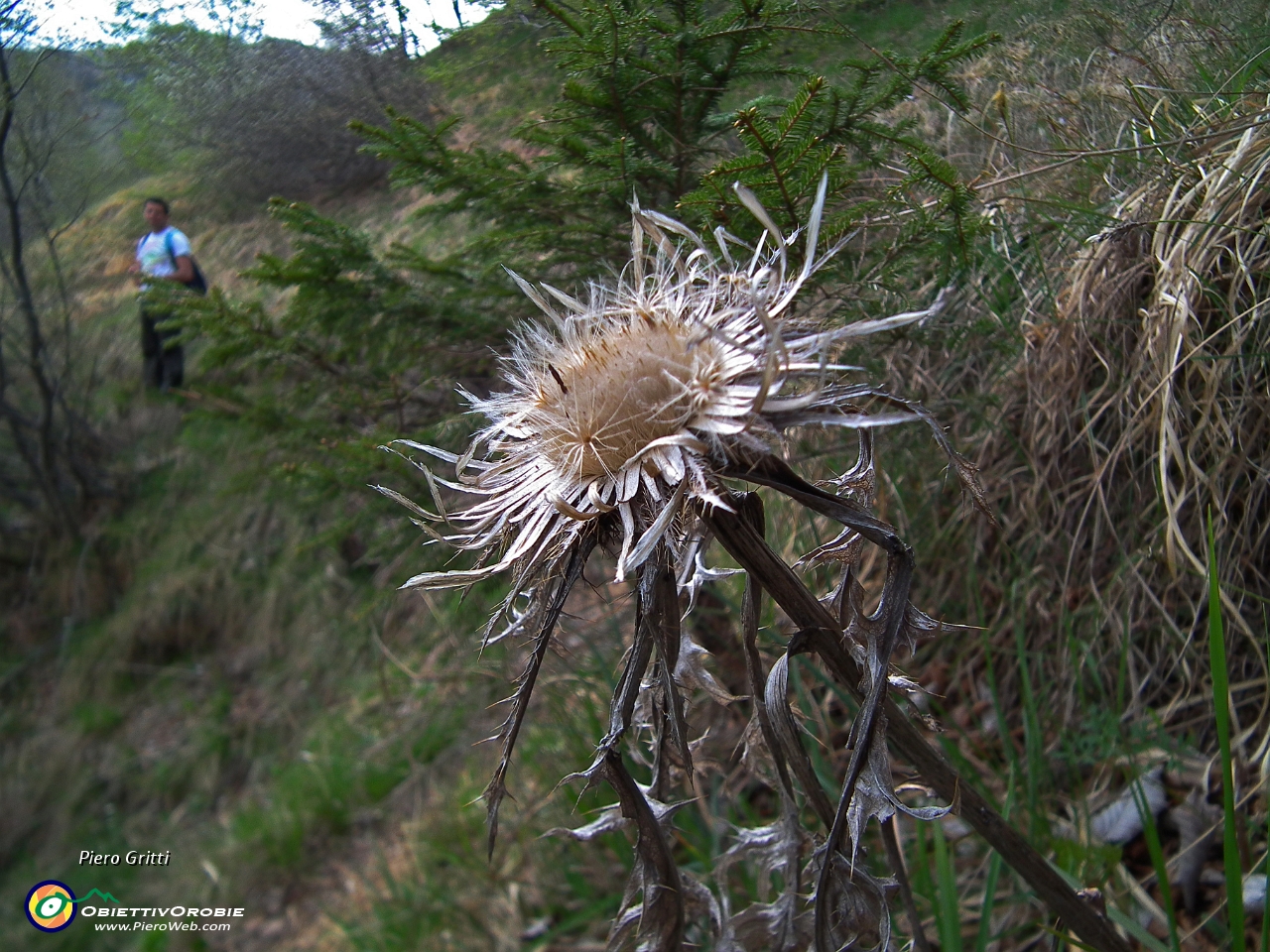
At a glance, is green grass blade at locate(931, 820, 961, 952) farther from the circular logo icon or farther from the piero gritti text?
the circular logo icon

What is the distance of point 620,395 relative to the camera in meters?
0.90

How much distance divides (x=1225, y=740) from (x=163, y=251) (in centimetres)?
323

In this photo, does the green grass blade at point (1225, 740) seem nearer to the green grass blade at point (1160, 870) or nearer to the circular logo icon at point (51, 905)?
the green grass blade at point (1160, 870)

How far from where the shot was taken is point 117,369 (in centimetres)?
489

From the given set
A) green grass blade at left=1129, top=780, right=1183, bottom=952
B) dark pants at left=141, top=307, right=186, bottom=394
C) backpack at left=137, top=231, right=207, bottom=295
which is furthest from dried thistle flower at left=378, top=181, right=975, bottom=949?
dark pants at left=141, top=307, right=186, bottom=394

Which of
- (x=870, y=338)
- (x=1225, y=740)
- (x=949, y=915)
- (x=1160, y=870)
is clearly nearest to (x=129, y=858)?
(x=949, y=915)

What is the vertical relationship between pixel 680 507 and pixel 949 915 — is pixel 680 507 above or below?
above

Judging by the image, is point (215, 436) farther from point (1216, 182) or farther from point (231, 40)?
point (1216, 182)

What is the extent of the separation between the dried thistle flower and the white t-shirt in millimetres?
2354

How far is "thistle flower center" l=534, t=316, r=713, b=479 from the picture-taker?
2.83 ft

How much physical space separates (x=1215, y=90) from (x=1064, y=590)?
36.8 inches

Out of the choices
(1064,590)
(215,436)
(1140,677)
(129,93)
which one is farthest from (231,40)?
(215,436)

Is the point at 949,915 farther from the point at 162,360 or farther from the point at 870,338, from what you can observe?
the point at 162,360

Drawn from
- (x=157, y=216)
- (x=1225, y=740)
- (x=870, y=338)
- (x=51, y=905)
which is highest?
(x=157, y=216)
